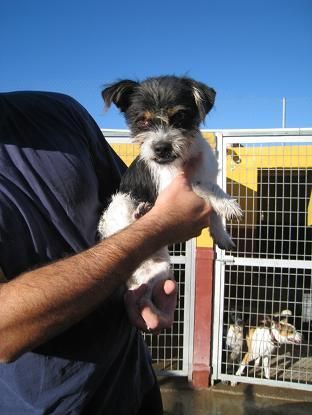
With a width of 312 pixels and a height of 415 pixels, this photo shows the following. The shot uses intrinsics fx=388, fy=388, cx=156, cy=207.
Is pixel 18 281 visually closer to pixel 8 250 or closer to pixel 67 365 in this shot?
pixel 8 250

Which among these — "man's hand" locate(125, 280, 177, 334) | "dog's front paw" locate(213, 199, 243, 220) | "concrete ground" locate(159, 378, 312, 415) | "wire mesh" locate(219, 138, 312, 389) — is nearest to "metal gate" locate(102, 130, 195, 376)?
"concrete ground" locate(159, 378, 312, 415)

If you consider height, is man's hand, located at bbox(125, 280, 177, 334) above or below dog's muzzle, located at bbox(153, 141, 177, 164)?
below

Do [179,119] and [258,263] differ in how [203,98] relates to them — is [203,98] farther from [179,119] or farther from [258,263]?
[258,263]

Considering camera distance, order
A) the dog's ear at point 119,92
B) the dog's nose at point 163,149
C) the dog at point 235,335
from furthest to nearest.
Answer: the dog at point 235,335
the dog's ear at point 119,92
the dog's nose at point 163,149

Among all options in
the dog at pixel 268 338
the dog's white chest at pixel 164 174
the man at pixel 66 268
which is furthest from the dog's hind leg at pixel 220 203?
the dog at pixel 268 338

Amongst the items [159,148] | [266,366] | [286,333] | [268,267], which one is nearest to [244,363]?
[266,366]

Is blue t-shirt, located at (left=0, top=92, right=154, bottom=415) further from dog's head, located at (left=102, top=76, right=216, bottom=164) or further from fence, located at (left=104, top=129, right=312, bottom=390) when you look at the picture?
fence, located at (left=104, top=129, right=312, bottom=390)

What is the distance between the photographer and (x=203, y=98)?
2.51m

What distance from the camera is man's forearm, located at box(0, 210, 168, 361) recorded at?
1196 mm

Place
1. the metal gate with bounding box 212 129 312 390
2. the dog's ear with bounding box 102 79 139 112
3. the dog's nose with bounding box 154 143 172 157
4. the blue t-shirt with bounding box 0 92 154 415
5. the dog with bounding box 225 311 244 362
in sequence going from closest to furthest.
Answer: the blue t-shirt with bounding box 0 92 154 415, the dog's nose with bounding box 154 143 172 157, the dog's ear with bounding box 102 79 139 112, the metal gate with bounding box 212 129 312 390, the dog with bounding box 225 311 244 362

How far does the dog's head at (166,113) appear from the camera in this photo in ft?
7.77

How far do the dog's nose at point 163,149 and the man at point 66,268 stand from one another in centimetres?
42

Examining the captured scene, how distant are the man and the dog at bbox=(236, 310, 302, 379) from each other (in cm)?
353

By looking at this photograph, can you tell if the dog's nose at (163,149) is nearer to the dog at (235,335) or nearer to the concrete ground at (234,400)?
the dog at (235,335)
